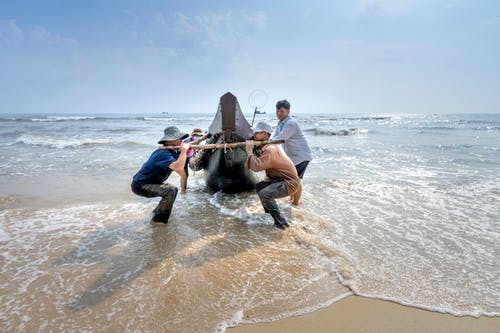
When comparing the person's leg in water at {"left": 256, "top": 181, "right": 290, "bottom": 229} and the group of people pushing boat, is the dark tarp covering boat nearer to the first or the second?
the group of people pushing boat

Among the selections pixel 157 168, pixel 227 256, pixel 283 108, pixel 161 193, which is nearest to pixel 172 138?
pixel 157 168

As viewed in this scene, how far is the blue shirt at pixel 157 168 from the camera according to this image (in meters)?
4.15

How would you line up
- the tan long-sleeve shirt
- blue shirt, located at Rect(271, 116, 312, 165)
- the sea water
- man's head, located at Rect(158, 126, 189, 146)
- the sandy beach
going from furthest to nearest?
blue shirt, located at Rect(271, 116, 312, 165), the tan long-sleeve shirt, man's head, located at Rect(158, 126, 189, 146), the sea water, the sandy beach

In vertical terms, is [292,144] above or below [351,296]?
above

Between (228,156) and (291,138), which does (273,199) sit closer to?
(291,138)

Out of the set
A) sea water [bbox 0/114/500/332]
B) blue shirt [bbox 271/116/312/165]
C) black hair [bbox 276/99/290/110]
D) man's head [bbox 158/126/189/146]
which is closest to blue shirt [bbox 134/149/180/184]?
man's head [bbox 158/126/189/146]

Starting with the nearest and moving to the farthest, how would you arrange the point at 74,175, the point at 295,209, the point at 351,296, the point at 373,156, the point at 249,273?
1. the point at 351,296
2. the point at 249,273
3. the point at 295,209
4. the point at 74,175
5. the point at 373,156

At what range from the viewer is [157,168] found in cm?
419

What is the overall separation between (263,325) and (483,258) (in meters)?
3.04

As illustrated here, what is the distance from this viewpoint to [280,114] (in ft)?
16.9

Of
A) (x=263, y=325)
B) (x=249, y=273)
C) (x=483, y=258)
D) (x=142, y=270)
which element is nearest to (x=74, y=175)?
(x=142, y=270)

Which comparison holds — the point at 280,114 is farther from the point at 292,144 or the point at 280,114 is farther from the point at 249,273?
the point at 249,273

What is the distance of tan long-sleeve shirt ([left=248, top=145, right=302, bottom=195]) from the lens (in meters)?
4.27

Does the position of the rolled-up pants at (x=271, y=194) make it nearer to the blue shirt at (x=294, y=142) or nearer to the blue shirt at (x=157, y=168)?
the blue shirt at (x=294, y=142)
